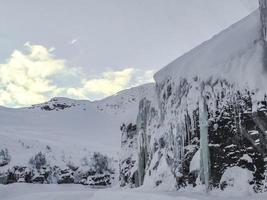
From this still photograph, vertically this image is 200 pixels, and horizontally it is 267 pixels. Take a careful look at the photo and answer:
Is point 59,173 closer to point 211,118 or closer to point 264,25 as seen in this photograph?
point 211,118

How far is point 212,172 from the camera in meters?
15.7

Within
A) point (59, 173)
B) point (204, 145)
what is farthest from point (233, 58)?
point (59, 173)

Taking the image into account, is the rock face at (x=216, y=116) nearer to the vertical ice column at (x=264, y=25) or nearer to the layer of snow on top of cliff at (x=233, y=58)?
the layer of snow on top of cliff at (x=233, y=58)

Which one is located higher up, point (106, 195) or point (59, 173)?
point (59, 173)

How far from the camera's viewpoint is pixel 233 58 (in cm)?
1572

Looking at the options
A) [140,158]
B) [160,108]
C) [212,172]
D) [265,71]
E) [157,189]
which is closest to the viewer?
[265,71]

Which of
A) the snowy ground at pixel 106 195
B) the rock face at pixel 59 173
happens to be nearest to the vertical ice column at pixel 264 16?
the snowy ground at pixel 106 195

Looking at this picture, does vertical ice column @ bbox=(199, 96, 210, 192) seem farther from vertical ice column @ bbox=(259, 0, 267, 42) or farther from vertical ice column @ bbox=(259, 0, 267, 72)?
vertical ice column @ bbox=(259, 0, 267, 42)

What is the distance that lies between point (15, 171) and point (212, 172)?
32308 millimetres

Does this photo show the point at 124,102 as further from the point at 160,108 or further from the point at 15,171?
the point at 160,108

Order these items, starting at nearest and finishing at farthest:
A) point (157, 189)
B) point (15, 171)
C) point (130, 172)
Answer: point (157, 189) < point (130, 172) < point (15, 171)

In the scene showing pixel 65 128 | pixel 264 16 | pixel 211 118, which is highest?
pixel 65 128

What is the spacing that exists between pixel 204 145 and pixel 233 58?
10.1 feet

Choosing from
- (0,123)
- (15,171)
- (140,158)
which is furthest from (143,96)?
(0,123)
